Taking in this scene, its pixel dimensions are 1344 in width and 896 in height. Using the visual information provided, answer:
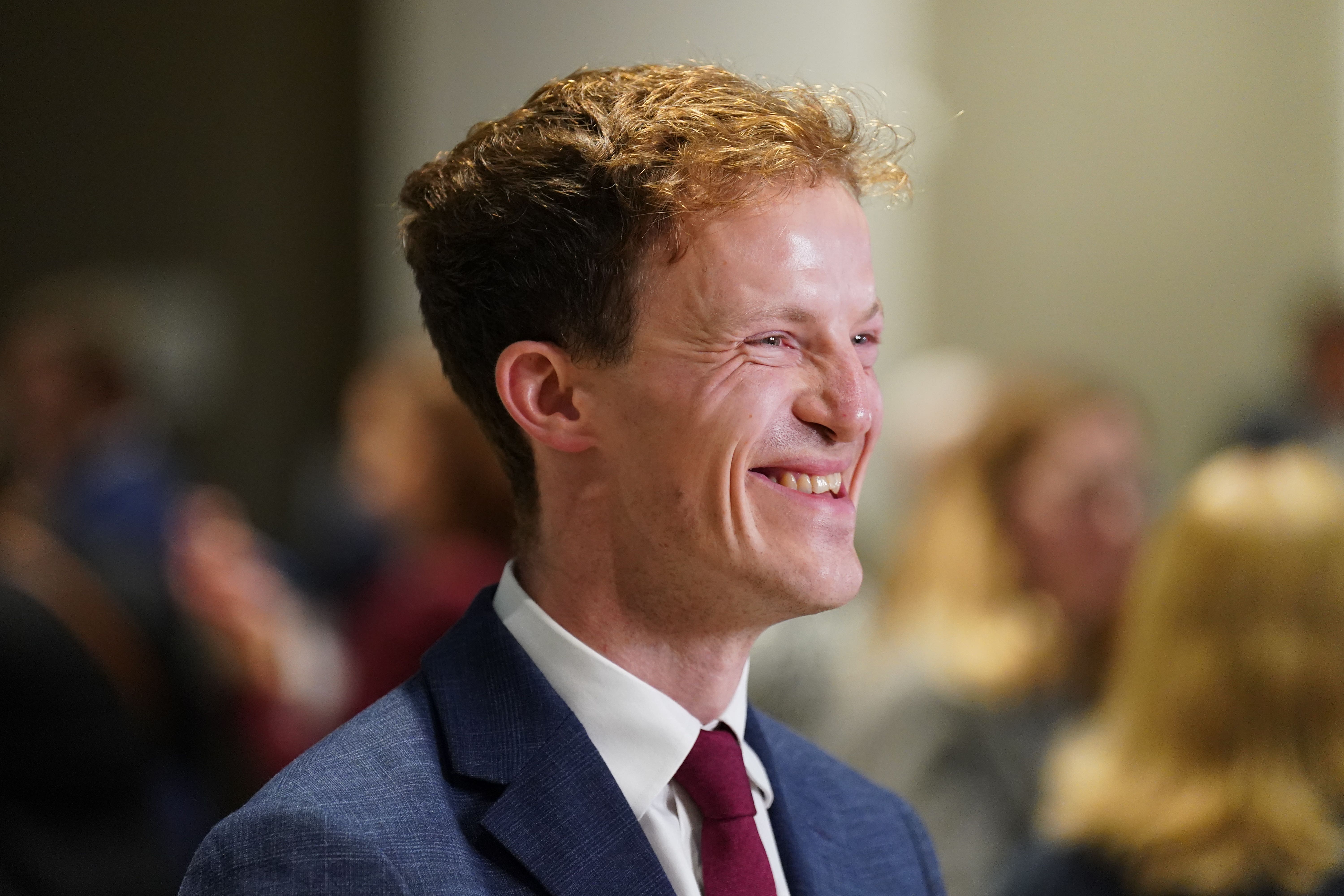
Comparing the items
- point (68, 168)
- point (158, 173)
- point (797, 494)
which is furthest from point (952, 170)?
point (797, 494)

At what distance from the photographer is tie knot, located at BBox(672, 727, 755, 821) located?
4.63 ft

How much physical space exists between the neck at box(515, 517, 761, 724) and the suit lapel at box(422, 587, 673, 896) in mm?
78

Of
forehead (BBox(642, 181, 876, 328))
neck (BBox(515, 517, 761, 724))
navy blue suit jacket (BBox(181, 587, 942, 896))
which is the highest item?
forehead (BBox(642, 181, 876, 328))

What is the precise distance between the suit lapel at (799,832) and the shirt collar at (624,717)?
0.54 feet

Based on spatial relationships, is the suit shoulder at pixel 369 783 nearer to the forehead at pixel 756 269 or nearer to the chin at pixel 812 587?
the chin at pixel 812 587

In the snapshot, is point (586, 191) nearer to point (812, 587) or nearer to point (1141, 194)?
point (812, 587)

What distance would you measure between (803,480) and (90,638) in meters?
2.19

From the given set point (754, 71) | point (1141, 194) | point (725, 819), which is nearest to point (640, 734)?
point (725, 819)

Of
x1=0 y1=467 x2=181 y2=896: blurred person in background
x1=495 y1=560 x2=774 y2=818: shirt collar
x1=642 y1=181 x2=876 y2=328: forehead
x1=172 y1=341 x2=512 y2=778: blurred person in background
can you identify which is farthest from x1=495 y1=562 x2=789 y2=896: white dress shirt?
x1=0 y1=467 x2=181 y2=896: blurred person in background

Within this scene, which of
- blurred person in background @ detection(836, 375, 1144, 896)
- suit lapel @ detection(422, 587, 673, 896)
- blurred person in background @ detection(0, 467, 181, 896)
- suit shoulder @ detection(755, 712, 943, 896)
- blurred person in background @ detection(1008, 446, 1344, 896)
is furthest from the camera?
blurred person in background @ detection(836, 375, 1144, 896)

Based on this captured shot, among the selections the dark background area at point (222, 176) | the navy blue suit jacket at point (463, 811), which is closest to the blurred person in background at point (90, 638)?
the navy blue suit jacket at point (463, 811)

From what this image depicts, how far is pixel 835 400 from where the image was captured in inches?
55.5

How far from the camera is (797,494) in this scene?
1399mm

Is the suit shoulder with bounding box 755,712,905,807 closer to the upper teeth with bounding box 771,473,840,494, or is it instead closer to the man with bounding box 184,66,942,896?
the man with bounding box 184,66,942,896
